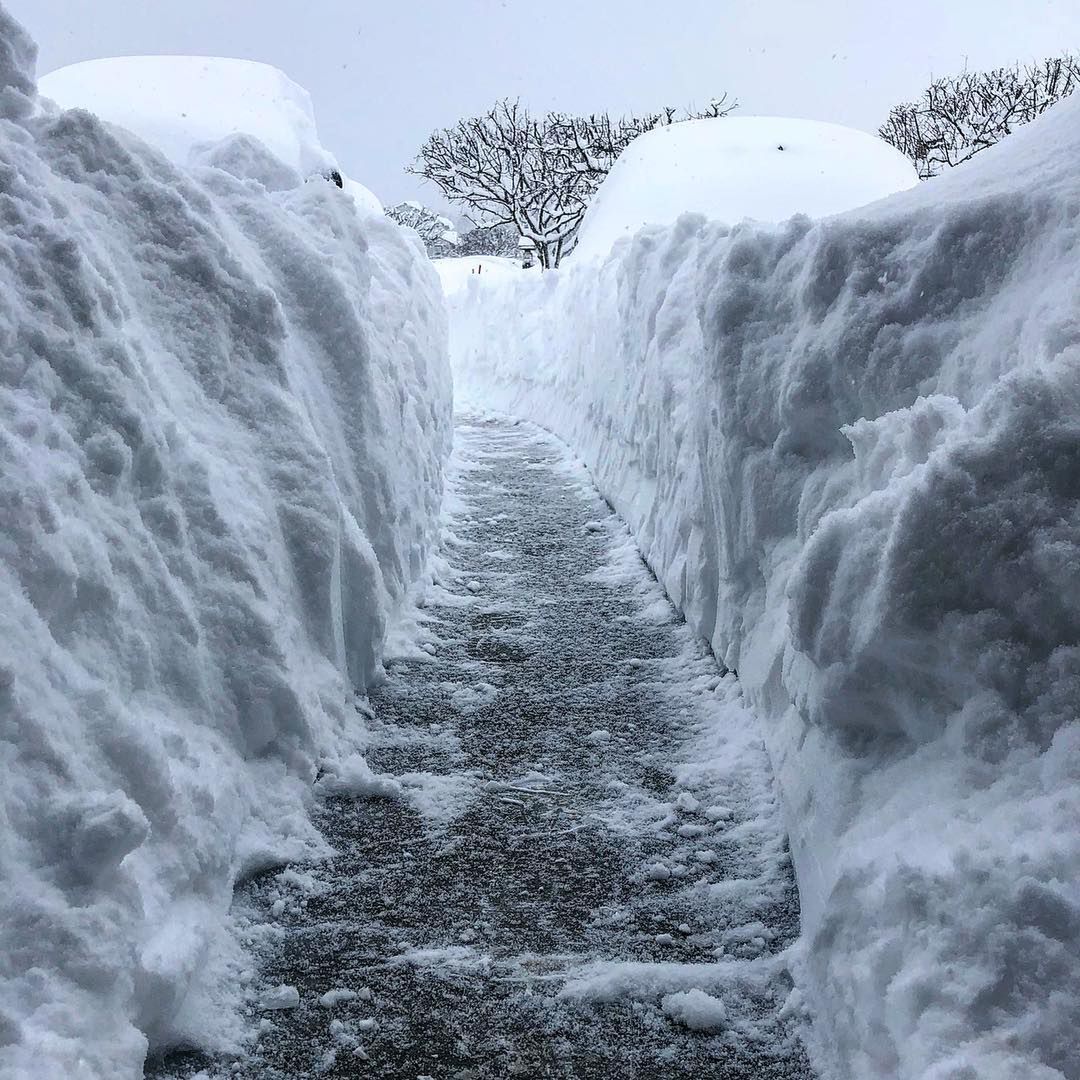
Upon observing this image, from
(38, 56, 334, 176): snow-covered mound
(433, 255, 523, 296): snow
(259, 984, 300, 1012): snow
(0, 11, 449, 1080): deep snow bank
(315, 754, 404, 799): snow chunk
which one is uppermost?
(38, 56, 334, 176): snow-covered mound

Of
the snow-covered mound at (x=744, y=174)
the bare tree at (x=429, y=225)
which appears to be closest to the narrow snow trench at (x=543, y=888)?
the snow-covered mound at (x=744, y=174)

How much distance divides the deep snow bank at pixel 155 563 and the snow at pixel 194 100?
Result: 426 centimetres

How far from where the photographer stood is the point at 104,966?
74.7 inches

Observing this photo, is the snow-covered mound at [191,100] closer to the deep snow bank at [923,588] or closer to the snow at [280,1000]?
the deep snow bank at [923,588]

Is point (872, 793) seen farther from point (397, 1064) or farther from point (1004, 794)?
point (397, 1064)

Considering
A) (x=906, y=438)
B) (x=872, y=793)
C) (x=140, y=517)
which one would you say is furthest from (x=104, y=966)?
(x=906, y=438)

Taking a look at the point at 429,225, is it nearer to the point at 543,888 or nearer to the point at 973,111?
the point at 973,111

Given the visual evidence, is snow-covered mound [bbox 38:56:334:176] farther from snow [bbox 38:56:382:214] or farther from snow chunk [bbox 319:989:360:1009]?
snow chunk [bbox 319:989:360:1009]

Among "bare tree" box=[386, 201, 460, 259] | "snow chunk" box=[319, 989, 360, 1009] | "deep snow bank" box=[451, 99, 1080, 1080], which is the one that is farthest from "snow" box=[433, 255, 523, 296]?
"snow chunk" box=[319, 989, 360, 1009]

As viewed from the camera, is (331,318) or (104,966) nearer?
(104,966)

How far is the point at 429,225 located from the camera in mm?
46156

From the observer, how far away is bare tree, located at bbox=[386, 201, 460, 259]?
151 feet

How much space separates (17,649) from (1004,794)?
1989 millimetres

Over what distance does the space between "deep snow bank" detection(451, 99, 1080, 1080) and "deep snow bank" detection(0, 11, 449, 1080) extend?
56.1 inches
